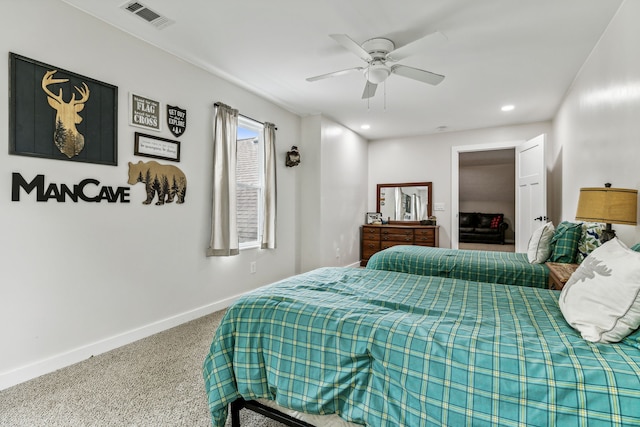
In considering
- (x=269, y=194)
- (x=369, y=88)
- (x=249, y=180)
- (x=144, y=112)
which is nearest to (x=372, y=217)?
(x=269, y=194)

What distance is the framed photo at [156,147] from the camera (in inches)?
103

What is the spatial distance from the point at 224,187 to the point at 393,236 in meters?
3.37

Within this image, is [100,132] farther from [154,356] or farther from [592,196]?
[592,196]

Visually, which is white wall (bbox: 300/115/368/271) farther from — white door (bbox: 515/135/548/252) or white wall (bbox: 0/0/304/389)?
white door (bbox: 515/135/548/252)

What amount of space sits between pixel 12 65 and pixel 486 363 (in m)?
2.96

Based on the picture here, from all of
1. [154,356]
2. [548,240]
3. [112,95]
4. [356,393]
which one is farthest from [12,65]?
[548,240]

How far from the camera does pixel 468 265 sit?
3.00 m

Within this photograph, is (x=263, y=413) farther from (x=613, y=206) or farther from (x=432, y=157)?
(x=432, y=157)

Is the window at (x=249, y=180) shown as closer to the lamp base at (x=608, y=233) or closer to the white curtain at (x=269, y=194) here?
the white curtain at (x=269, y=194)

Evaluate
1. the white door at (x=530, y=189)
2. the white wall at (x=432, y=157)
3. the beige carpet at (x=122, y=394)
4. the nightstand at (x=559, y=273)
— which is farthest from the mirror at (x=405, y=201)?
the beige carpet at (x=122, y=394)

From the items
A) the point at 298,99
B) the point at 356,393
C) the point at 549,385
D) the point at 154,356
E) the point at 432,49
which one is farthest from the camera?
the point at 298,99

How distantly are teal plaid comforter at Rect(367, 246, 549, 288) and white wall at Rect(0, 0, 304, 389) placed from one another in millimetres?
1865

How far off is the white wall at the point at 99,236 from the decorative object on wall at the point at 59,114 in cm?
5

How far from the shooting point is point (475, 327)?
1.27 meters
